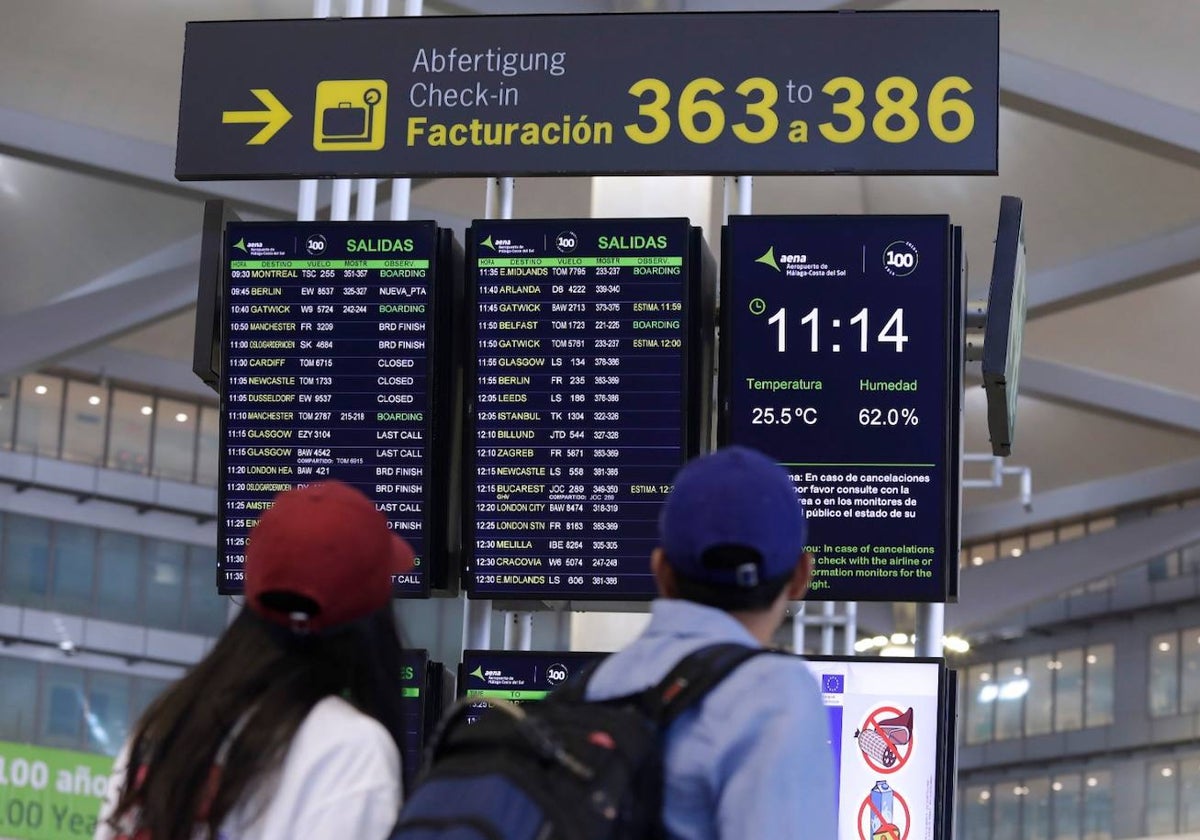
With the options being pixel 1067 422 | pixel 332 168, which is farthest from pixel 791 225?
pixel 1067 422

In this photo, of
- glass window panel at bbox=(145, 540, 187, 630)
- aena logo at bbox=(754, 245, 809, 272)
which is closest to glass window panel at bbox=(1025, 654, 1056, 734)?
glass window panel at bbox=(145, 540, 187, 630)

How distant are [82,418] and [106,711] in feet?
14.8

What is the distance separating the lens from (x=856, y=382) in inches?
241

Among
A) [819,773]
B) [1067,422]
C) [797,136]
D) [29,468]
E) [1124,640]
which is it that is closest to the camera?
[819,773]

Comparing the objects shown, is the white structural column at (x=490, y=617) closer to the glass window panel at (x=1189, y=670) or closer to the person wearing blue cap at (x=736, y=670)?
the person wearing blue cap at (x=736, y=670)

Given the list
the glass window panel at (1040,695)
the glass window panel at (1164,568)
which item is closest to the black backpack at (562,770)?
the glass window panel at (1164,568)

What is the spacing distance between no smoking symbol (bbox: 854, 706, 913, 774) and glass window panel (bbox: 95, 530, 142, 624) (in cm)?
2650

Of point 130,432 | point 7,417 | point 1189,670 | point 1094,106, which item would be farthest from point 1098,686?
point 1094,106

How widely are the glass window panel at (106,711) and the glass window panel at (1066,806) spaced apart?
16.8 meters

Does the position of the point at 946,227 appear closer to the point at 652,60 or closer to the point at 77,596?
the point at 652,60

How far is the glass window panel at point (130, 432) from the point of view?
103 feet

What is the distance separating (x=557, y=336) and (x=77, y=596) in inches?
1024

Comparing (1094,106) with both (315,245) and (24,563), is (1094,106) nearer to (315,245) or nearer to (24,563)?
(315,245)

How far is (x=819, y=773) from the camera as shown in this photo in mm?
2484
